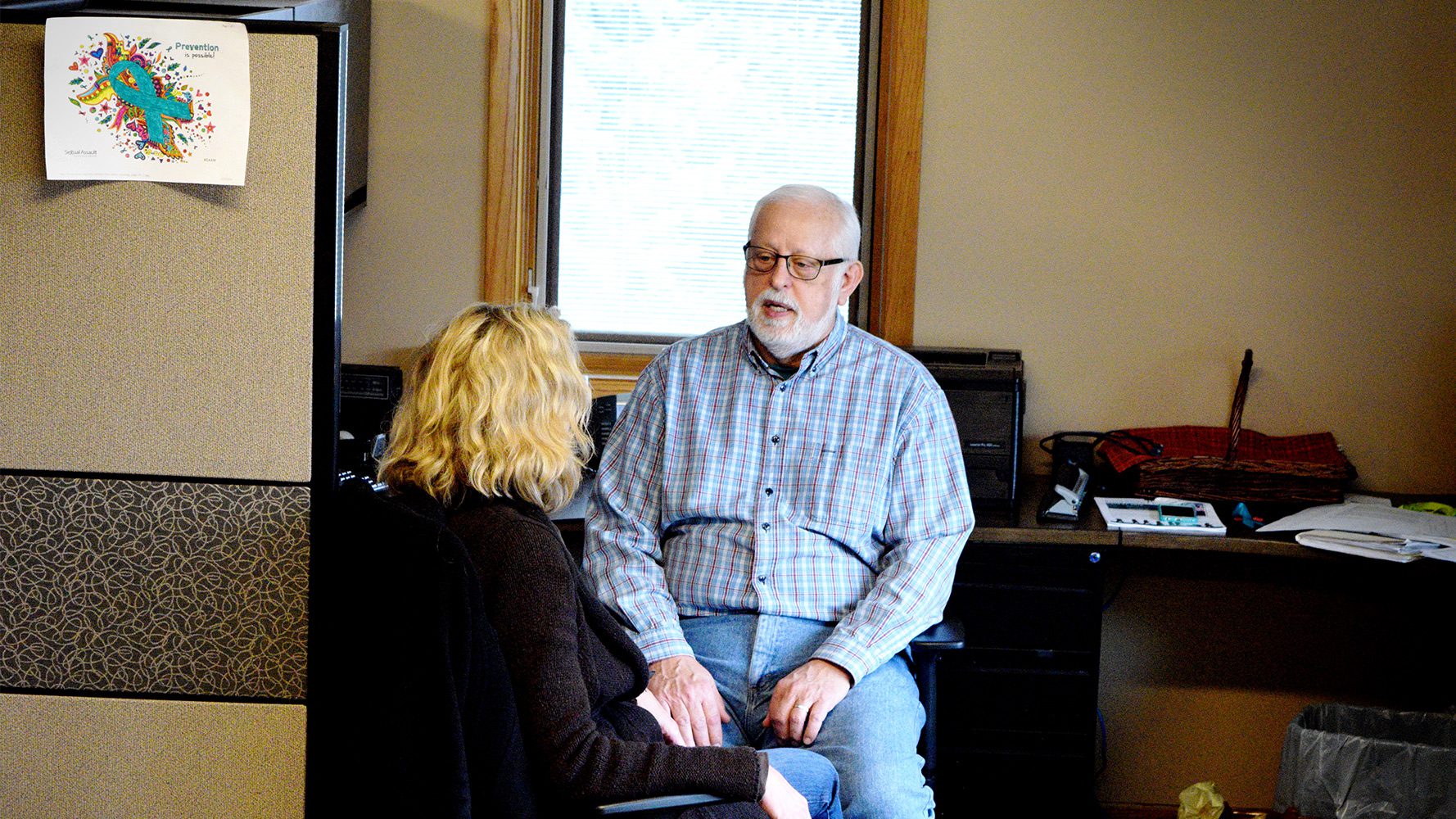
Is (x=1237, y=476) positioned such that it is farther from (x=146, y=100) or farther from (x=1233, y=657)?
(x=146, y=100)

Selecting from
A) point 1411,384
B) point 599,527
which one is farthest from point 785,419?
point 1411,384

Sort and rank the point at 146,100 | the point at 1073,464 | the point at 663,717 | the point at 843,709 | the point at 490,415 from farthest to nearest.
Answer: the point at 1073,464
the point at 843,709
the point at 663,717
the point at 490,415
the point at 146,100

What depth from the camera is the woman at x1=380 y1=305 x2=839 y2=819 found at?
1306mm

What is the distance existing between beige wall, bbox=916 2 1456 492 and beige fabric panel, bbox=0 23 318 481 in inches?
77.9

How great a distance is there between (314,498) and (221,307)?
0.71 feet

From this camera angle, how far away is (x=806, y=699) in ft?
6.24

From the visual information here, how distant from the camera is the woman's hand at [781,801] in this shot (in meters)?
1.46

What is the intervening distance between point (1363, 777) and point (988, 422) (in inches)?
40.4

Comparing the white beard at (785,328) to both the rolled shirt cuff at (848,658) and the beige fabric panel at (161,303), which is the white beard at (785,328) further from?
the beige fabric panel at (161,303)

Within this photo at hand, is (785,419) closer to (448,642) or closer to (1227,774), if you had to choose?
(448,642)

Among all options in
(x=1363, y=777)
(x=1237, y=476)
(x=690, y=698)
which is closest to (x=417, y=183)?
(x=690, y=698)

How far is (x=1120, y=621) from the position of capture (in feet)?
9.73

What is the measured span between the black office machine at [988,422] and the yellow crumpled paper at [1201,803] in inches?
34.6

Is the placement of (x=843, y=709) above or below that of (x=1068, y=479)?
below
